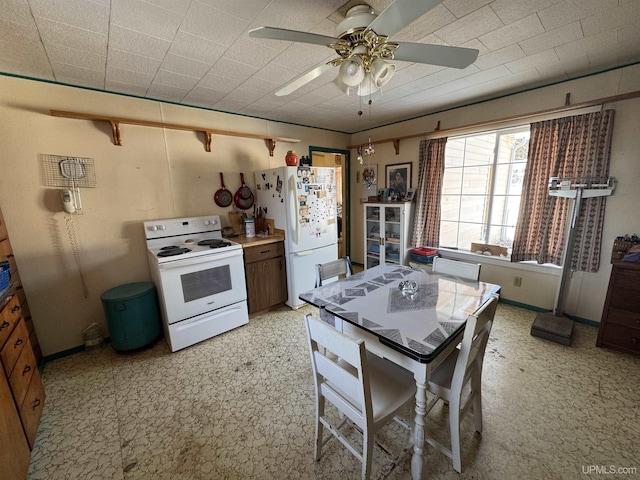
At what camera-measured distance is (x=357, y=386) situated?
3.49 feet

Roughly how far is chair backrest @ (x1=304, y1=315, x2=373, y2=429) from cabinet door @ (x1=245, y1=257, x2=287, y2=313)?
1753mm

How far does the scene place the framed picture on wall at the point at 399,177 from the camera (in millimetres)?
3734

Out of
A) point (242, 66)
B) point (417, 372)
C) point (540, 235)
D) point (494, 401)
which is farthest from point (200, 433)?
point (540, 235)

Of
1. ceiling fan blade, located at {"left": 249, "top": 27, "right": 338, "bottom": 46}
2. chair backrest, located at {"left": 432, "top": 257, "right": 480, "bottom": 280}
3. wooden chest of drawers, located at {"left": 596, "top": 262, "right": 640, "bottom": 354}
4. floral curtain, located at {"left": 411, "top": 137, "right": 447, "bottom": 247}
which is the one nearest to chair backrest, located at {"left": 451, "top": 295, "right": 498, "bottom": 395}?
chair backrest, located at {"left": 432, "top": 257, "right": 480, "bottom": 280}

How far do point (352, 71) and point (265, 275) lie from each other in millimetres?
2291

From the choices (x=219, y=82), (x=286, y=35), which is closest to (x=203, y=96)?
(x=219, y=82)

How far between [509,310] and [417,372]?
8.16ft

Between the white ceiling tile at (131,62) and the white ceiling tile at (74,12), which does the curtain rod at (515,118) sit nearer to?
the white ceiling tile at (131,62)

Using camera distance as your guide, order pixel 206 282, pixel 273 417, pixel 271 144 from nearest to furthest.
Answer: pixel 273 417, pixel 206 282, pixel 271 144

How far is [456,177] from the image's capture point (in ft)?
11.0

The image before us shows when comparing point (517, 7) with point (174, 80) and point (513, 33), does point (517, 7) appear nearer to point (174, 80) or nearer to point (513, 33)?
point (513, 33)

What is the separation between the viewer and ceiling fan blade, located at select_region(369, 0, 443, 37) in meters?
0.88

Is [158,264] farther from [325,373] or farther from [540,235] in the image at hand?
[540,235]

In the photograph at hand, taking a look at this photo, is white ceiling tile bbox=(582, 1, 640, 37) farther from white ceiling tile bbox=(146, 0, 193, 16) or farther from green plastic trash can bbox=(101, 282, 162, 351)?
green plastic trash can bbox=(101, 282, 162, 351)
